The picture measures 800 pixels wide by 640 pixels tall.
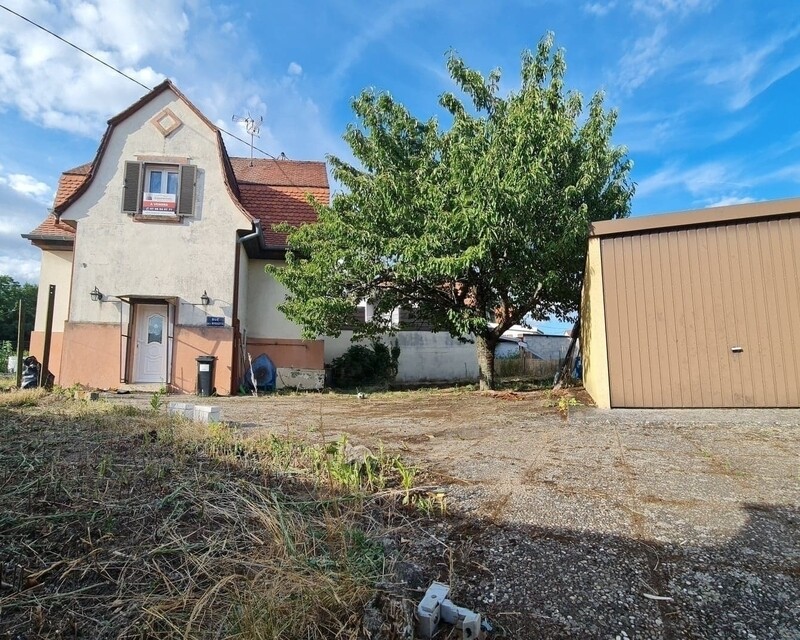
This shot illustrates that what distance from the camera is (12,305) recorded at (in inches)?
1330

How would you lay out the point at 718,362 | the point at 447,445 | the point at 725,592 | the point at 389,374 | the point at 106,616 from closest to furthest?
the point at 106,616 → the point at 725,592 → the point at 447,445 → the point at 718,362 → the point at 389,374

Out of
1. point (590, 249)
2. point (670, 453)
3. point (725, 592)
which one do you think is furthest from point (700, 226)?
point (725, 592)

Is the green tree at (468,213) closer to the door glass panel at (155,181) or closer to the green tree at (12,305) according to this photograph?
the door glass panel at (155,181)

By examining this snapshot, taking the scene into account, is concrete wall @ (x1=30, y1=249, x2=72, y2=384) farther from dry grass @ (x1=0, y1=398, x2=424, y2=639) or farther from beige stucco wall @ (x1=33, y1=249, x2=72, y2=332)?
dry grass @ (x1=0, y1=398, x2=424, y2=639)

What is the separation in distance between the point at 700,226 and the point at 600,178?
3.43m

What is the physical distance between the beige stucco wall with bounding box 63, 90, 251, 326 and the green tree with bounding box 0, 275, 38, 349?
996 inches

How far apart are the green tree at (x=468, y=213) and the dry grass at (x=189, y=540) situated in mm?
5681

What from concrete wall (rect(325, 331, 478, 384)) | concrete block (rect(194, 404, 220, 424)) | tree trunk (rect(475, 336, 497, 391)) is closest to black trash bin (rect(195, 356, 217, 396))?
concrete block (rect(194, 404, 220, 424))

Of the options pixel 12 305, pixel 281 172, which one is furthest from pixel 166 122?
pixel 12 305

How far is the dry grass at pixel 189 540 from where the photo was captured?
156 cm

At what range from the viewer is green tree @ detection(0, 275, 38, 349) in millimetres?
30812

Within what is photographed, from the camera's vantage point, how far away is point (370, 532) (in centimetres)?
234

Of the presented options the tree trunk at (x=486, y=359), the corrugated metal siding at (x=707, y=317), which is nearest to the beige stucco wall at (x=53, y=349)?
the tree trunk at (x=486, y=359)

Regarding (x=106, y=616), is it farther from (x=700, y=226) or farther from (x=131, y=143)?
(x=131, y=143)
